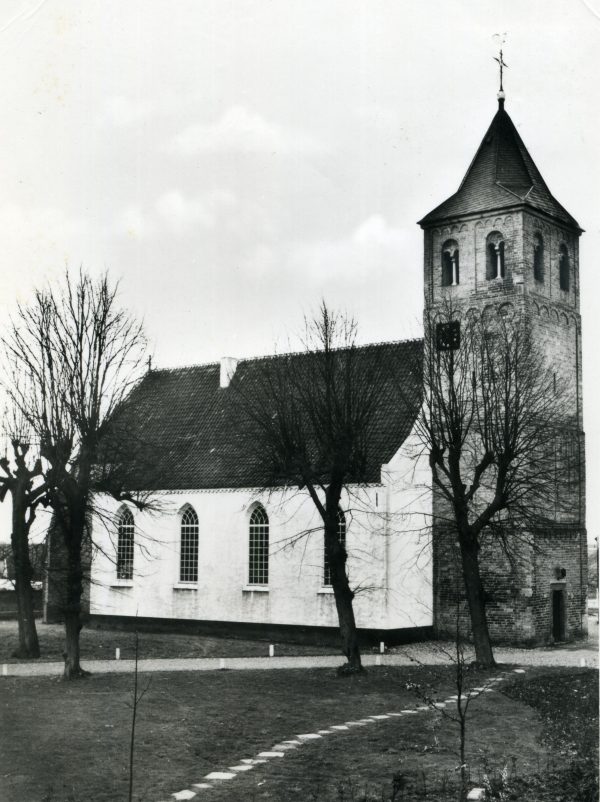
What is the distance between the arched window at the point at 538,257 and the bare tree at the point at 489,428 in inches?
84.6

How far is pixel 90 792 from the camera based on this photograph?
12.2 meters

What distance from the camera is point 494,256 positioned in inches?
1224

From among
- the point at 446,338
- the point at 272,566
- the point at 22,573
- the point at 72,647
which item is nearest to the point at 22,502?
the point at 22,573

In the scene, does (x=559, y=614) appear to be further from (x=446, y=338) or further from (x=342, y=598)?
(x=342, y=598)

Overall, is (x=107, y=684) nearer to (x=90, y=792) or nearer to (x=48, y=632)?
(x=90, y=792)

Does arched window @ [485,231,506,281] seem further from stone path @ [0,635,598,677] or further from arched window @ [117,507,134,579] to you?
arched window @ [117,507,134,579]

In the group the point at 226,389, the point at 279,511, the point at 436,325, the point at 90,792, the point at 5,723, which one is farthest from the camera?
the point at 226,389

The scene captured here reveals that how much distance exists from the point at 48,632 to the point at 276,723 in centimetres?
1766

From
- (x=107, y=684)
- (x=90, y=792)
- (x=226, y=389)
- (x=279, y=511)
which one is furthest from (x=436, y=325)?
(x=90, y=792)

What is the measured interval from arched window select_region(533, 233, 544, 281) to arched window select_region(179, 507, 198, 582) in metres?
14.9

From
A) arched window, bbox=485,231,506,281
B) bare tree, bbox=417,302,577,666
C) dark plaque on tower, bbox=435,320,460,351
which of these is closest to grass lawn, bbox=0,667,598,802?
bare tree, bbox=417,302,577,666

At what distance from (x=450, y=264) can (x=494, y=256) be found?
1648 millimetres

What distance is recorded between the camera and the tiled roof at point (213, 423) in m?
30.7

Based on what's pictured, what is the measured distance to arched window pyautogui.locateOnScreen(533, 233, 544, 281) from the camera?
30.9 meters
